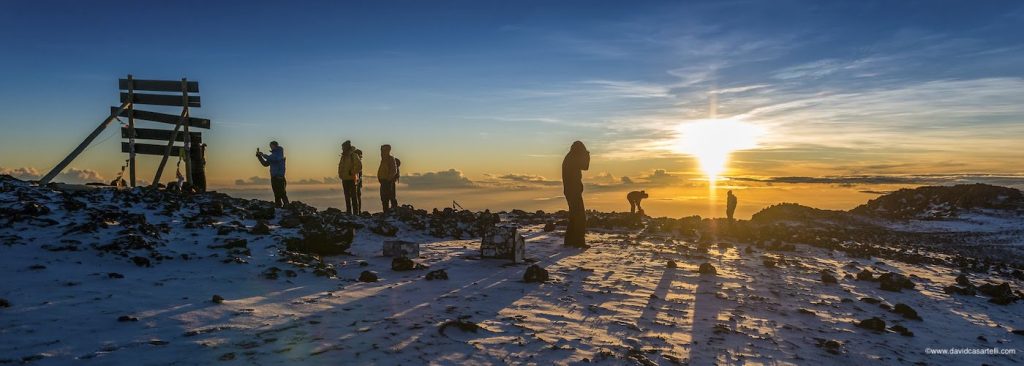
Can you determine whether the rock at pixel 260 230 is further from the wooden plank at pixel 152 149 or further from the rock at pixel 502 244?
the wooden plank at pixel 152 149

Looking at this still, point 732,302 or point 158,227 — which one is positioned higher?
point 158,227

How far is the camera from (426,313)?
7.12 meters

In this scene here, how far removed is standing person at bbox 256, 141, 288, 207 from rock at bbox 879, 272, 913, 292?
15.3 m

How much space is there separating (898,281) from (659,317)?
6804 mm

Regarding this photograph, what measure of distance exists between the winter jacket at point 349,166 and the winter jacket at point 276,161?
6.27ft

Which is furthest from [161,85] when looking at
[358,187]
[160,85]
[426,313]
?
[426,313]

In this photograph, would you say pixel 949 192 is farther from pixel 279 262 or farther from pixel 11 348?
pixel 11 348

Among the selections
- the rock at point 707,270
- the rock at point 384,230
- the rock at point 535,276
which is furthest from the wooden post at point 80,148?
the rock at point 707,270

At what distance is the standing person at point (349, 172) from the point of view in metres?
17.2

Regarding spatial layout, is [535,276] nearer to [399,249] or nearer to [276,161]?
[399,249]

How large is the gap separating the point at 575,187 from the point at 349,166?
7.47 m

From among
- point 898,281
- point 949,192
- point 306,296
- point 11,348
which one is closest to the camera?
point 11,348

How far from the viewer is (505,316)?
23.8 ft

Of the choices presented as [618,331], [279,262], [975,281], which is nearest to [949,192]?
[975,281]
